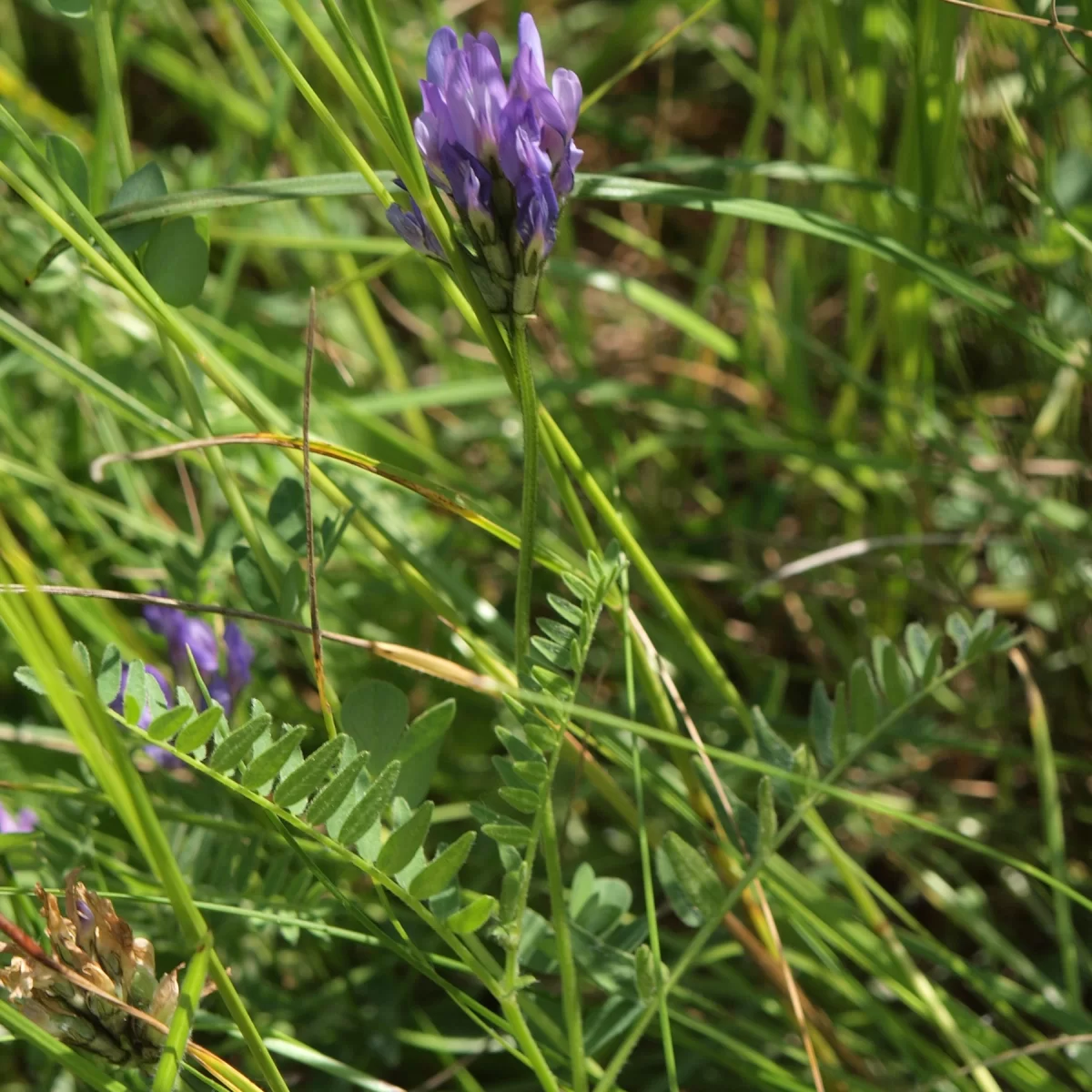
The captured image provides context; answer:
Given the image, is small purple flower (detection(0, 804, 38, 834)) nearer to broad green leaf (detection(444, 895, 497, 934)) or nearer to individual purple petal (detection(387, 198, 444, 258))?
broad green leaf (detection(444, 895, 497, 934))

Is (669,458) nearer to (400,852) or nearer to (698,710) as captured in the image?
(698,710)

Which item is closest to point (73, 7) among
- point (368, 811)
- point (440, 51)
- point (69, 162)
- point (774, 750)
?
point (69, 162)

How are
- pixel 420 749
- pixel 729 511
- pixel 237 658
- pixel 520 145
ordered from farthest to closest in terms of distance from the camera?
pixel 729 511 < pixel 237 658 < pixel 420 749 < pixel 520 145

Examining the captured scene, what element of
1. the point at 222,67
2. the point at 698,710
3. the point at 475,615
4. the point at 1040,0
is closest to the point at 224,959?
the point at 475,615

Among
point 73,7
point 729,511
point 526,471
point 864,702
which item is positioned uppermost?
point 73,7

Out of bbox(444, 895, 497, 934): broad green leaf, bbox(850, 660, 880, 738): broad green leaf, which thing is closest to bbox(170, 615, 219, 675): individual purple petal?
bbox(444, 895, 497, 934): broad green leaf

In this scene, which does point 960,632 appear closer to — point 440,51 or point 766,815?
point 766,815

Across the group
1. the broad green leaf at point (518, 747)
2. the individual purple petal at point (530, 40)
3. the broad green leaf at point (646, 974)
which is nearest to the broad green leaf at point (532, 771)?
the broad green leaf at point (518, 747)
